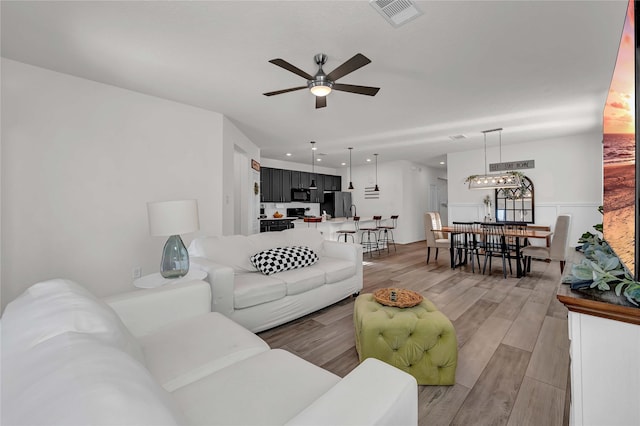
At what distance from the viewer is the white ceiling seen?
1967 mm

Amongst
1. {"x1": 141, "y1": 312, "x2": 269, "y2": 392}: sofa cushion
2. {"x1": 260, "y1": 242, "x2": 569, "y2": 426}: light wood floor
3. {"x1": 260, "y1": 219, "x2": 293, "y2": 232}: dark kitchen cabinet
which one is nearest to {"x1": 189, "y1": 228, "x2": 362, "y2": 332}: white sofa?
{"x1": 260, "y1": 242, "x2": 569, "y2": 426}: light wood floor

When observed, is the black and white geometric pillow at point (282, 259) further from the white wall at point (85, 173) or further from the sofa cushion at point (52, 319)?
the sofa cushion at point (52, 319)

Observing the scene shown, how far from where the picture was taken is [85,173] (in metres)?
3.03

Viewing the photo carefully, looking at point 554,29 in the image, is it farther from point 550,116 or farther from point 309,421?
point 309,421

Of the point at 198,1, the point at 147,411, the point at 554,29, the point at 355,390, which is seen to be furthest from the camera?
the point at 554,29

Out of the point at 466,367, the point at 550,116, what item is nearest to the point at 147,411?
the point at 466,367

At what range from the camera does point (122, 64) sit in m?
2.67

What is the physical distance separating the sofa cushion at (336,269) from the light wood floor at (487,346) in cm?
34

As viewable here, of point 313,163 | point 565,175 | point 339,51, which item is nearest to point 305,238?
point 339,51

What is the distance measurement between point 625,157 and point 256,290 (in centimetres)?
244

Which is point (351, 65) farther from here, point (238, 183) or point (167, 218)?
point (238, 183)

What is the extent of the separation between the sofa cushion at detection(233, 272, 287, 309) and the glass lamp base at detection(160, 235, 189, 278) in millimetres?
456

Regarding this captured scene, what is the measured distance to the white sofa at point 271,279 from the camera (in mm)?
2287

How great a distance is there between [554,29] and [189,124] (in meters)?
4.07
